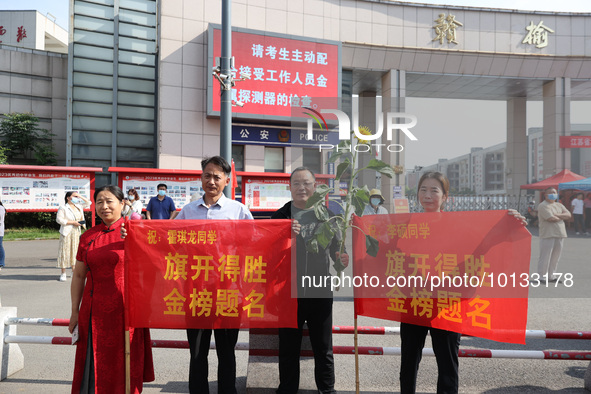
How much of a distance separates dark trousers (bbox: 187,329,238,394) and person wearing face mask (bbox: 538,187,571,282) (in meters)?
6.47

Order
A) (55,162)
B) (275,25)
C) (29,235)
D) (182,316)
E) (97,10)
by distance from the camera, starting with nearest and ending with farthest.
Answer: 1. (182,316)
2. (29,235)
3. (275,25)
4. (97,10)
5. (55,162)

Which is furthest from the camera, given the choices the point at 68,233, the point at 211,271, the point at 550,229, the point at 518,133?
the point at 518,133

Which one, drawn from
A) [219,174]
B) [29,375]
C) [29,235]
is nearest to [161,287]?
[219,174]

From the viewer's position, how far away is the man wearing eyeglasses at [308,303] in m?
3.10

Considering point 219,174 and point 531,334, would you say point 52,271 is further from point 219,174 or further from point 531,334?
point 531,334

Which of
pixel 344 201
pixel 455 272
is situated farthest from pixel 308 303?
→ pixel 455 272

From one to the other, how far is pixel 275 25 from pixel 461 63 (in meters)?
9.05

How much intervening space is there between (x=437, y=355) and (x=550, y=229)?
5.95 metres

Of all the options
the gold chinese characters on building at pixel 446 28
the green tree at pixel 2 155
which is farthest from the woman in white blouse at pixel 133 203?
the gold chinese characters on building at pixel 446 28

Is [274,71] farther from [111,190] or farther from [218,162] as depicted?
[111,190]

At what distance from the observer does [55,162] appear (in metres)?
21.5

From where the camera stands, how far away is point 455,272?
2828 mm

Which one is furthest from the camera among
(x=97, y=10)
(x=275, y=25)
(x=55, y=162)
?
(x=55, y=162)

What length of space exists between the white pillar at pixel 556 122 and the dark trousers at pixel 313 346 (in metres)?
22.1
